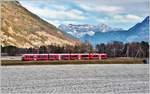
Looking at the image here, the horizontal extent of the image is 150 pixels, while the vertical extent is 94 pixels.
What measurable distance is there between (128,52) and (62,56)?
1420 inches

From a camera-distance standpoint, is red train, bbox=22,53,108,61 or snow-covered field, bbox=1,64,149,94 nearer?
snow-covered field, bbox=1,64,149,94

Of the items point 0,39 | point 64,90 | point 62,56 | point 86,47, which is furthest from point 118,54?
point 64,90

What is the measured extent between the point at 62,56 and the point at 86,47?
57720 mm

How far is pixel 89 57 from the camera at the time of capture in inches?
3706

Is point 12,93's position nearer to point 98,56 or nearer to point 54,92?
point 54,92

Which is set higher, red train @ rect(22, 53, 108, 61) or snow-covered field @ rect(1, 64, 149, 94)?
red train @ rect(22, 53, 108, 61)

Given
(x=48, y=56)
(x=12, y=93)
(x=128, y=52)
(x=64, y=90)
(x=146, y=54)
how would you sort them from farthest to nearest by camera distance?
(x=128, y=52), (x=146, y=54), (x=48, y=56), (x=64, y=90), (x=12, y=93)

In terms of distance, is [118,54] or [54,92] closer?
[54,92]

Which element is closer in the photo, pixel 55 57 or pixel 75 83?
pixel 75 83

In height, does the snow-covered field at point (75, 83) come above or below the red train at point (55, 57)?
below

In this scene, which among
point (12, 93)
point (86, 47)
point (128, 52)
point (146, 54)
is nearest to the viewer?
point (12, 93)

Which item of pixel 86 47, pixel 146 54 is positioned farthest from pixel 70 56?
pixel 86 47

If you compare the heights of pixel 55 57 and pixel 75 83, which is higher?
pixel 55 57

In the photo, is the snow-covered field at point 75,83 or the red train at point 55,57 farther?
the red train at point 55,57
